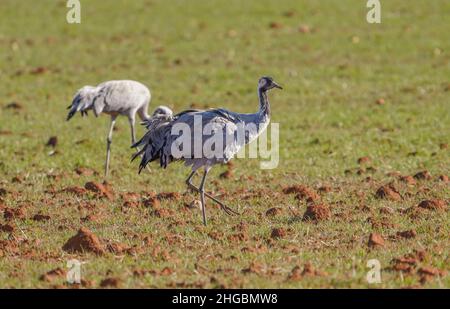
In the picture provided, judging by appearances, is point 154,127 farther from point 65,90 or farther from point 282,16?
point 282,16

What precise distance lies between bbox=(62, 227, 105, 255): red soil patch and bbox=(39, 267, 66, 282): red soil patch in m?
0.72

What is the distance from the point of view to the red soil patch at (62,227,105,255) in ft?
27.8

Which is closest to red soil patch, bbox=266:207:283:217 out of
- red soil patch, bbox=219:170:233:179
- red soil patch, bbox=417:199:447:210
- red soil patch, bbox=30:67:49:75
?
red soil patch, bbox=417:199:447:210

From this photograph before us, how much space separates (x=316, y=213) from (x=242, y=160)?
3.94 metres

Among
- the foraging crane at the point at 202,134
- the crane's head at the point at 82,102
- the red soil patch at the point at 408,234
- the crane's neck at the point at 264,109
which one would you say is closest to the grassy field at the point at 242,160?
the red soil patch at the point at 408,234

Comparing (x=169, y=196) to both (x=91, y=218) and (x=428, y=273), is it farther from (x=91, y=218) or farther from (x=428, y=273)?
(x=428, y=273)

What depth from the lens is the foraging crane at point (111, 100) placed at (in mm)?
A: 13141

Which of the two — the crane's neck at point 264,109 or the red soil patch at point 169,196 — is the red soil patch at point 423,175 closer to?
the crane's neck at point 264,109

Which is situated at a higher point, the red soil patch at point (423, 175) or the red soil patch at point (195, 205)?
the red soil patch at point (423, 175)

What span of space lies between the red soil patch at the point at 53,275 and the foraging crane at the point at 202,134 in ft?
7.64

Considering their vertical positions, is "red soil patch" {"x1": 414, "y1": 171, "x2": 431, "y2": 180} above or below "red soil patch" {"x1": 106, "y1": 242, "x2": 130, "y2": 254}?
above

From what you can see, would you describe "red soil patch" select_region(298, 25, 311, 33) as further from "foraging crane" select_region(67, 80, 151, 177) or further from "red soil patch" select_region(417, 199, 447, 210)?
"red soil patch" select_region(417, 199, 447, 210)

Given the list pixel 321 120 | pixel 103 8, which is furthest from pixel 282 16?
pixel 321 120
